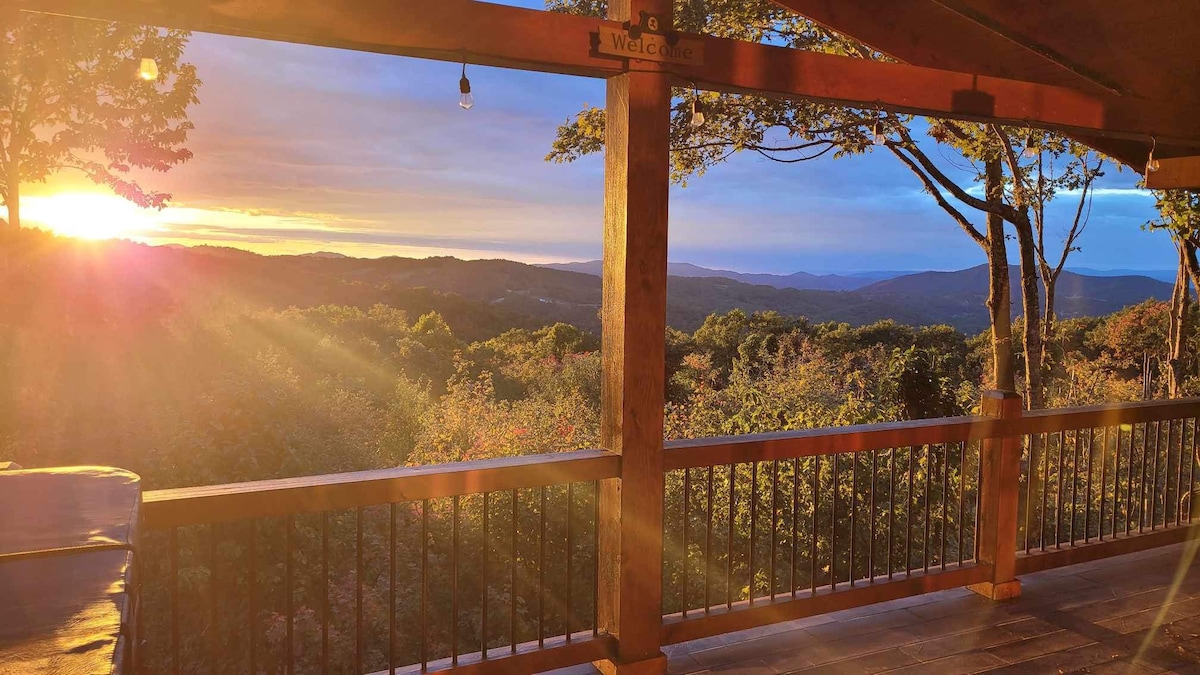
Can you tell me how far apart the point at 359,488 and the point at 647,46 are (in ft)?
5.60

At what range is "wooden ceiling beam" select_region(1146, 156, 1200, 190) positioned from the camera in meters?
4.19

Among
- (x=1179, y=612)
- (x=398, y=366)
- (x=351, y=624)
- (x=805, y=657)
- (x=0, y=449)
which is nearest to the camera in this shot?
(x=805, y=657)

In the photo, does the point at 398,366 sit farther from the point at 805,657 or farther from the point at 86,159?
the point at 805,657

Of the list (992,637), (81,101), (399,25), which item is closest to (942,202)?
(992,637)

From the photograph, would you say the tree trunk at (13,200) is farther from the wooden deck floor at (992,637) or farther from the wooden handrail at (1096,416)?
the wooden handrail at (1096,416)

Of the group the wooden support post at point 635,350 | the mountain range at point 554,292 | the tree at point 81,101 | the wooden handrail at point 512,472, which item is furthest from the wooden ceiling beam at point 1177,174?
the mountain range at point 554,292

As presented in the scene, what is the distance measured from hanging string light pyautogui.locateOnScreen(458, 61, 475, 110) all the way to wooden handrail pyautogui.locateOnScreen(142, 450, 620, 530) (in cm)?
117

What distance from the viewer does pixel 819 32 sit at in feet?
29.5

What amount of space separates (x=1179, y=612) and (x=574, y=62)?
141 inches

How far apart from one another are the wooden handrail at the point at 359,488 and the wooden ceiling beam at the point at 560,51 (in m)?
1.30

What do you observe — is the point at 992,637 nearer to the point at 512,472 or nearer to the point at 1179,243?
the point at 512,472

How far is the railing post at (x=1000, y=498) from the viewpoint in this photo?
3646 millimetres

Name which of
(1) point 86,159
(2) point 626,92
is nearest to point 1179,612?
(2) point 626,92

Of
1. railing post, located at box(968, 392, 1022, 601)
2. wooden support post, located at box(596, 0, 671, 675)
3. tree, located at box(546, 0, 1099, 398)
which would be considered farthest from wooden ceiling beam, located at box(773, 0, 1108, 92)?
tree, located at box(546, 0, 1099, 398)
